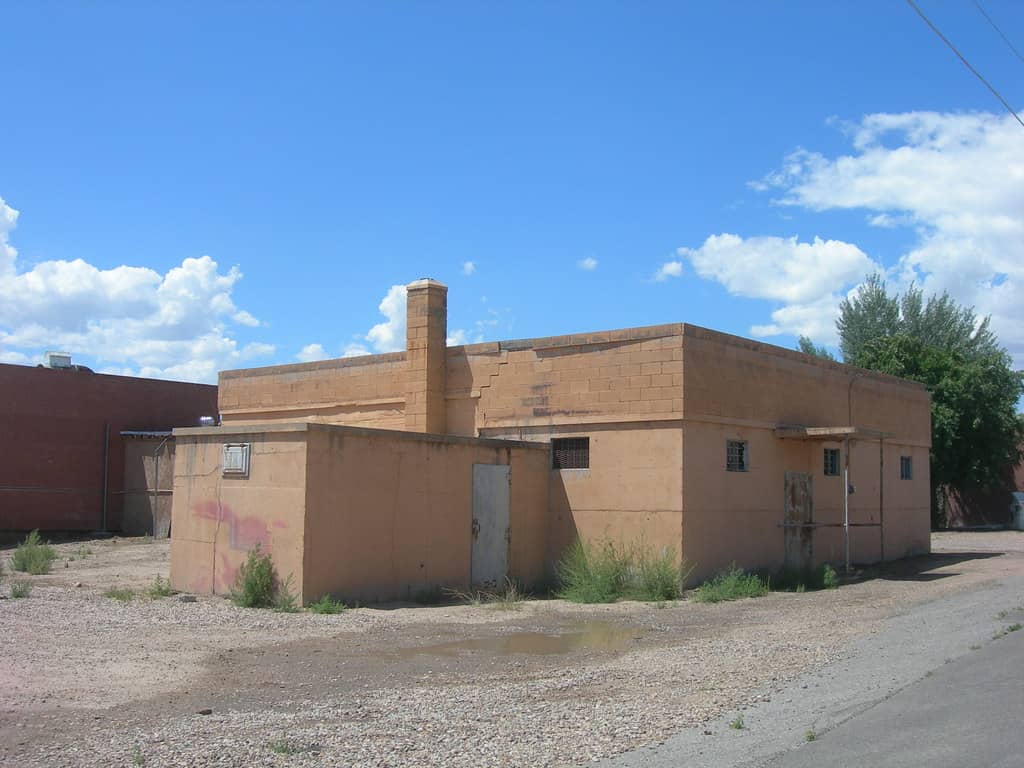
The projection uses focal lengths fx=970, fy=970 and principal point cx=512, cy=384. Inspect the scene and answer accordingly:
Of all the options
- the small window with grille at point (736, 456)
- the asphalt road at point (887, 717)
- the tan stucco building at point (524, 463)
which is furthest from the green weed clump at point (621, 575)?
the asphalt road at point (887, 717)

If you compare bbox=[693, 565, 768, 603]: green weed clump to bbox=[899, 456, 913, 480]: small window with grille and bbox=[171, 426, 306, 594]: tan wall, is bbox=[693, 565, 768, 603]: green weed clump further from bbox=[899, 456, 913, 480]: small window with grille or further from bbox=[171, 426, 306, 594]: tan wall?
bbox=[899, 456, 913, 480]: small window with grille

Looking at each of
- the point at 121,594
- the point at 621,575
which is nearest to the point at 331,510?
the point at 121,594

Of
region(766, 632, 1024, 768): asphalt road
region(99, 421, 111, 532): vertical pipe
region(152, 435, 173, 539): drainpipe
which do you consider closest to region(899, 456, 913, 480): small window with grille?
region(766, 632, 1024, 768): asphalt road

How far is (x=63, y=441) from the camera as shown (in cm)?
3106

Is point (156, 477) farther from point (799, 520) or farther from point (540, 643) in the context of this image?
point (540, 643)

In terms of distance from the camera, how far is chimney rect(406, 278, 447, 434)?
21.5 m

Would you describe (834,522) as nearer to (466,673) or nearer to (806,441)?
(806,441)

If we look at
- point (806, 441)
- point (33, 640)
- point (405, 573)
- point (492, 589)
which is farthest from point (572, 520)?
point (33, 640)

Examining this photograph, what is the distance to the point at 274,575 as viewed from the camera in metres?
15.2

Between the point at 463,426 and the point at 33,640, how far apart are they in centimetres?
1119

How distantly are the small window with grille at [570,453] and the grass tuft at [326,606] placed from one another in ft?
20.8

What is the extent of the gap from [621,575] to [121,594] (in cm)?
884

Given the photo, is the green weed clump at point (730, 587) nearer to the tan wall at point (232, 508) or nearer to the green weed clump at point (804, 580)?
the green weed clump at point (804, 580)

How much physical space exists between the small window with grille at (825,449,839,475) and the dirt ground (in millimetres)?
5545
